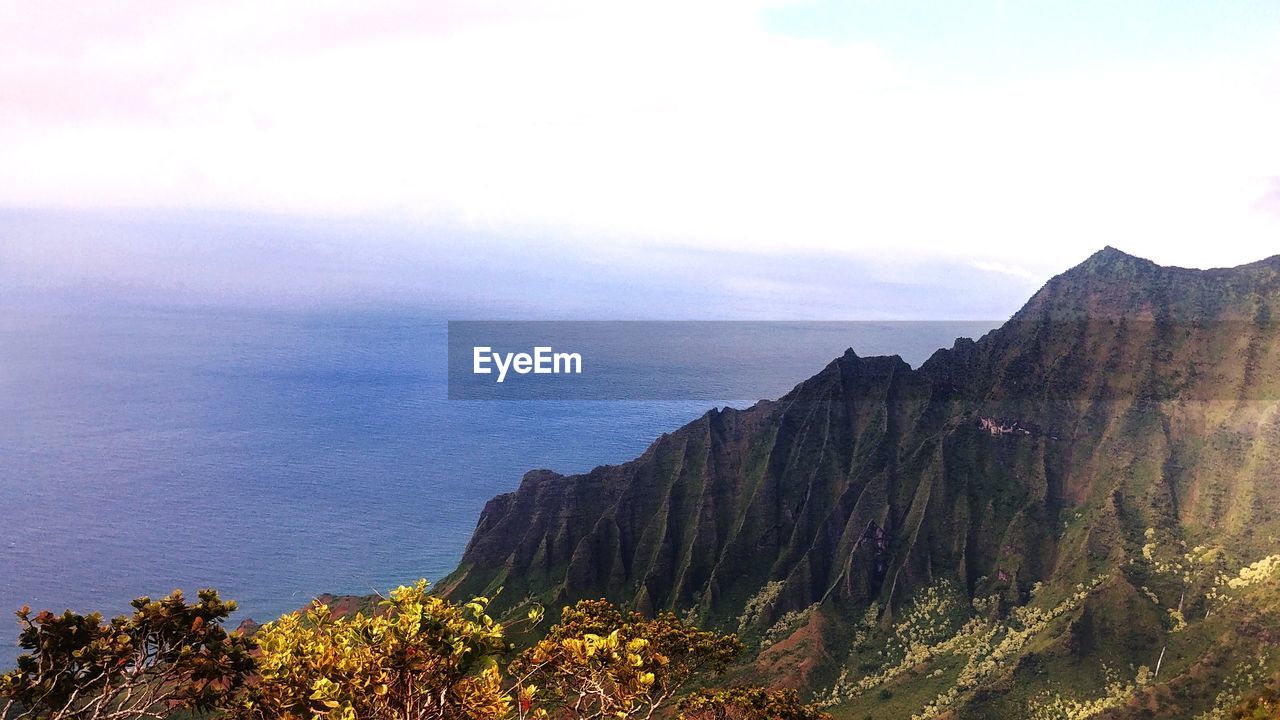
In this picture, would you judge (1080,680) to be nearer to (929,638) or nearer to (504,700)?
(929,638)

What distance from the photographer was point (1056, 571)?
119 metres

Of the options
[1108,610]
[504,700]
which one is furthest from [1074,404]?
[504,700]

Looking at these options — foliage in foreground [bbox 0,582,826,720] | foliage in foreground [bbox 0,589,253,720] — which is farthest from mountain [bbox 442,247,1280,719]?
foliage in foreground [bbox 0,589,253,720]

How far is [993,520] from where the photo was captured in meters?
131

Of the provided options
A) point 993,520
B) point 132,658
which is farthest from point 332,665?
point 993,520

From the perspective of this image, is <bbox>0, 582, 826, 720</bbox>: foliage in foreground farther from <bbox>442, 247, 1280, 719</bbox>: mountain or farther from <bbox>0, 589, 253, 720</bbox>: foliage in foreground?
<bbox>442, 247, 1280, 719</bbox>: mountain

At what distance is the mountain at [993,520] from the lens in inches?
3952

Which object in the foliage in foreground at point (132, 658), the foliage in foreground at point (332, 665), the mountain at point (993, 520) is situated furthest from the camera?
the mountain at point (993, 520)

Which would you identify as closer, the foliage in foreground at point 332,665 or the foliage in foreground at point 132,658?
the foliage in foreground at point 332,665

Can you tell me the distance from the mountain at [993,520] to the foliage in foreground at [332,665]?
80381 millimetres

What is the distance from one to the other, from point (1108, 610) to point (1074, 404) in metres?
41.8

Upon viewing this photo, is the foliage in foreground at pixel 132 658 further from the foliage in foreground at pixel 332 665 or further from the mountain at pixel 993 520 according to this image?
the mountain at pixel 993 520

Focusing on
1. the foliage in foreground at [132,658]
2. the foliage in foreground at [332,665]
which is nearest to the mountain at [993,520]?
the foliage in foreground at [332,665]

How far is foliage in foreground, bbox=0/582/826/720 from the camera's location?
2216 centimetres
